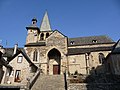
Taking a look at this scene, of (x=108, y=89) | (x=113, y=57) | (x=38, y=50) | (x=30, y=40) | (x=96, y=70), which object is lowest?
(x=108, y=89)

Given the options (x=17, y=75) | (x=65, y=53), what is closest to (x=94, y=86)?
(x=17, y=75)

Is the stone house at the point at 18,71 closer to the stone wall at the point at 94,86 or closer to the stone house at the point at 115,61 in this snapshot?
the stone wall at the point at 94,86

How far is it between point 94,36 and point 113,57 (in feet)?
43.0

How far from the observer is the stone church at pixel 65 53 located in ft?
89.8

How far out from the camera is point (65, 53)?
2838 cm

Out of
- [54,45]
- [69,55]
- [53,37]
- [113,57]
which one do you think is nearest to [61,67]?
[69,55]

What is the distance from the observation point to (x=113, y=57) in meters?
23.1

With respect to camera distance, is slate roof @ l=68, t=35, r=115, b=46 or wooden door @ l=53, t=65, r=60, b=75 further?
slate roof @ l=68, t=35, r=115, b=46

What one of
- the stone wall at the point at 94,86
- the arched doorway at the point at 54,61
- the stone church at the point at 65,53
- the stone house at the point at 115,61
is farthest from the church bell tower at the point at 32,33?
the stone wall at the point at 94,86

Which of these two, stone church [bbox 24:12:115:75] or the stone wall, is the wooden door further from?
the stone wall

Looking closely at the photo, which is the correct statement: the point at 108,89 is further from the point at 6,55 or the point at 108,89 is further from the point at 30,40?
the point at 30,40

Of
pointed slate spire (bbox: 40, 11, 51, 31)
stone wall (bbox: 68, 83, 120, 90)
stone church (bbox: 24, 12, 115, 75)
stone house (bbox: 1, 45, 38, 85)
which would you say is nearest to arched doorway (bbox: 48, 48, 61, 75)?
stone church (bbox: 24, 12, 115, 75)

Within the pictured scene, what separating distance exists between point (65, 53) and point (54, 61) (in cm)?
293

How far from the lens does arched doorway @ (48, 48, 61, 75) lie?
1129 inches
